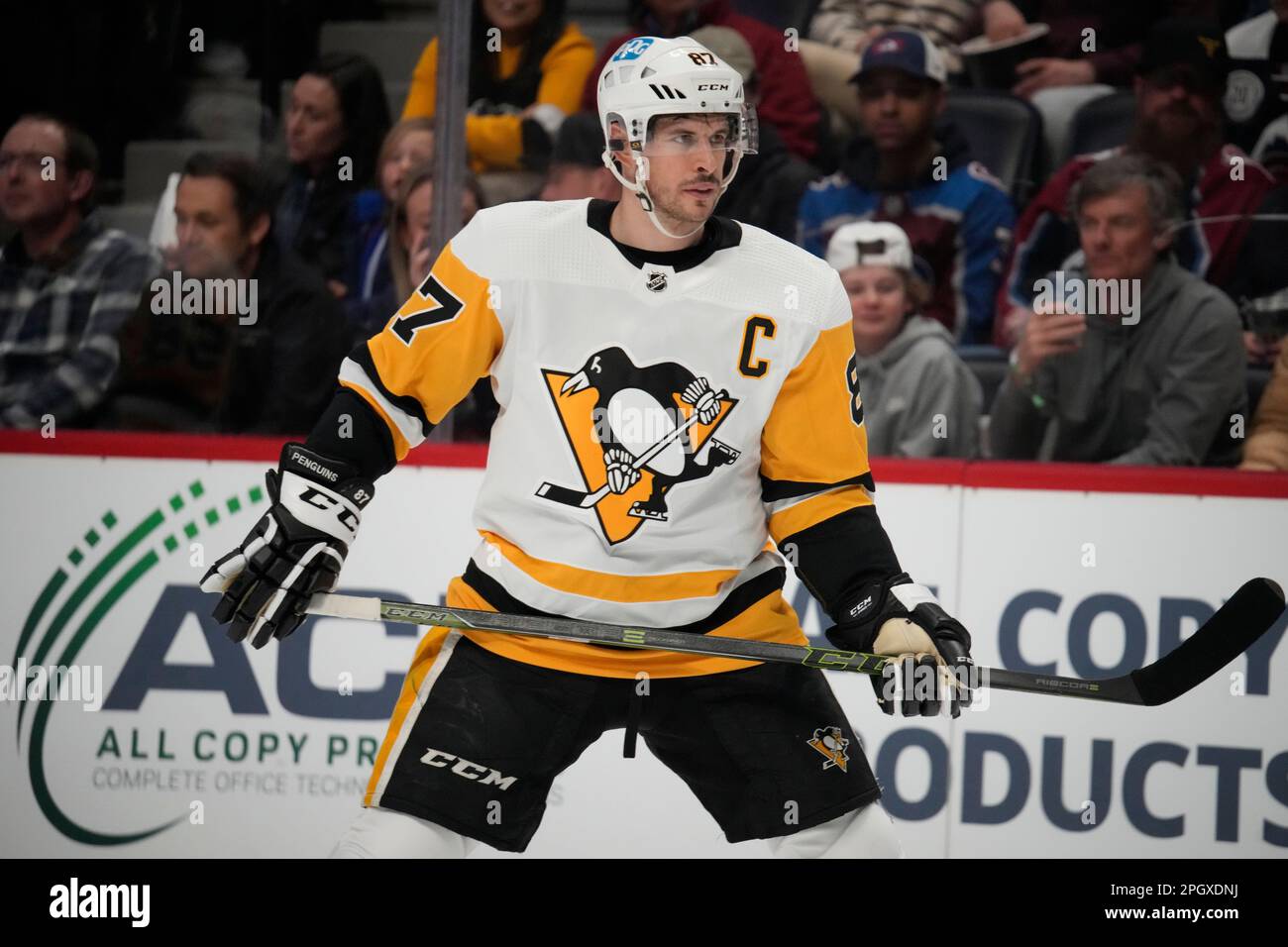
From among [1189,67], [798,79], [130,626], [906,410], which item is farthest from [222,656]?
[1189,67]

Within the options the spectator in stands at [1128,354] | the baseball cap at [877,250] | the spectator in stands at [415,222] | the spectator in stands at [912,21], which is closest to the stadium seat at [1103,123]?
the spectator in stands at [1128,354]

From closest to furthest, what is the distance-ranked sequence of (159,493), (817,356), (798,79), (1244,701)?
(817,356), (1244,701), (159,493), (798,79)

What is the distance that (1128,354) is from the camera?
151 inches

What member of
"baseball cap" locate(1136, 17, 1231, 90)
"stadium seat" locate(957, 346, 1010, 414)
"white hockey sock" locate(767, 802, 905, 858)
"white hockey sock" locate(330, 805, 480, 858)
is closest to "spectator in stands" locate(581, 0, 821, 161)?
"stadium seat" locate(957, 346, 1010, 414)

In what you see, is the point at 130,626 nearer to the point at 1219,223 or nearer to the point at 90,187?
the point at 90,187

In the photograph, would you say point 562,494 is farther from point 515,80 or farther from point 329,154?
point 329,154

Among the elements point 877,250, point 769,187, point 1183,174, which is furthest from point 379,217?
point 1183,174

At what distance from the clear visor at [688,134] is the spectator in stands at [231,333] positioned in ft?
5.32

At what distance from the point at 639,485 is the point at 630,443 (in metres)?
0.07

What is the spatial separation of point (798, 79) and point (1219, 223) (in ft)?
3.47

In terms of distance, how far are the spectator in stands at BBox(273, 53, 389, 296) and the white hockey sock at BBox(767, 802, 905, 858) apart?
204 centimetres

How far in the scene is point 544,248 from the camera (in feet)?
8.76

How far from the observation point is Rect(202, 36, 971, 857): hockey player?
2590mm

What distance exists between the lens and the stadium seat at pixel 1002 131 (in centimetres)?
412
